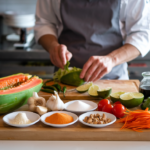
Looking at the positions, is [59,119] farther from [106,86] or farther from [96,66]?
[106,86]

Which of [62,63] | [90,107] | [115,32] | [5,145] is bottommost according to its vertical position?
[5,145]

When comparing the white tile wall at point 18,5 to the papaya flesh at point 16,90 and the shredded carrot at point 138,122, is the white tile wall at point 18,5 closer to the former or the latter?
the papaya flesh at point 16,90

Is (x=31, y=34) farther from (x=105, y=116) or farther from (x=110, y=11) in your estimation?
(x=105, y=116)

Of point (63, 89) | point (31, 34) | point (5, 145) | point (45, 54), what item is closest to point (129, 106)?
point (63, 89)

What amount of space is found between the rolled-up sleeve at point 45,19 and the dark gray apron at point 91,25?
0.58ft

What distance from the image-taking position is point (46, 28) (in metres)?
2.05

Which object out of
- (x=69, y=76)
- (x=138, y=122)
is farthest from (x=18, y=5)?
(x=138, y=122)

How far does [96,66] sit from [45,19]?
2.56 ft

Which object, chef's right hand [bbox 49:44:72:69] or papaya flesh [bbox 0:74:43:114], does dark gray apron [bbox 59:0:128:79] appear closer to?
chef's right hand [bbox 49:44:72:69]

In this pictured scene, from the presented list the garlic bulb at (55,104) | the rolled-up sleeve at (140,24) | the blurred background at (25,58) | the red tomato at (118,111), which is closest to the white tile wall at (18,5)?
the blurred background at (25,58)

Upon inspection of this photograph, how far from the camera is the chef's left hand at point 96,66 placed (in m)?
1.59

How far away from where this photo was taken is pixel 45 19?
2088 mm

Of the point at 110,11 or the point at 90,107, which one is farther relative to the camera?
the point at 110,11

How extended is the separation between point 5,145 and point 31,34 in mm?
2808
